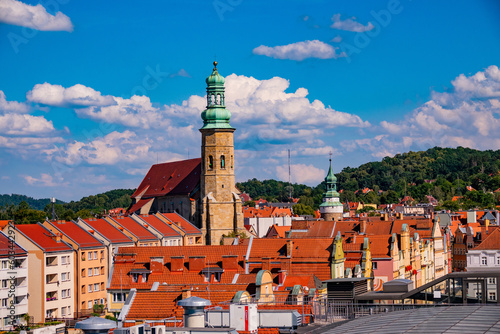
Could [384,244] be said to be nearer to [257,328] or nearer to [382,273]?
[382,273]

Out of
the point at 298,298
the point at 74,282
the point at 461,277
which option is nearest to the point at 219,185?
the point at 74,282

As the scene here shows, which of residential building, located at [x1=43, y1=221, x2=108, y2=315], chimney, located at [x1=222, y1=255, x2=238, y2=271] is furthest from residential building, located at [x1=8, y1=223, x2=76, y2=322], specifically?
chimney, located at [x1=222, y1=255, x2=238, y2=271]

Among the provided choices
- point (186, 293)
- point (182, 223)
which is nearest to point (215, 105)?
point (182, 223)

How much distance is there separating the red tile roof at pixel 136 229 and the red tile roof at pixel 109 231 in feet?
10.8

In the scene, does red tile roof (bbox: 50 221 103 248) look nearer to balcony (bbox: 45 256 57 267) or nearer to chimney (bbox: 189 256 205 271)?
balcony (bbox: 45 256 57 267)

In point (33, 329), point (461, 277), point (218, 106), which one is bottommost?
point (33, 329)

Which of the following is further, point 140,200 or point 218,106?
point 140,200

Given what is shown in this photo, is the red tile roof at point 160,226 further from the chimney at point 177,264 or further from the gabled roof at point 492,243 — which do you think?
the chimney at point 177,264

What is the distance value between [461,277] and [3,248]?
134ft

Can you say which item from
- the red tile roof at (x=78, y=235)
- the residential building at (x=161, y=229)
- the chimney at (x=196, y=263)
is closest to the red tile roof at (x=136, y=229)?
the residential building at (x=161, y=229)

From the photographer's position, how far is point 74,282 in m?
75.6

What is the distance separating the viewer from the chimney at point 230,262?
55916 mm

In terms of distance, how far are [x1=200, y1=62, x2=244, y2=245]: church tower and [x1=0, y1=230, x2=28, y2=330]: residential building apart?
4350cm

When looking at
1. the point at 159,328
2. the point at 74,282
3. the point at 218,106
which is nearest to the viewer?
the point at 159,328
